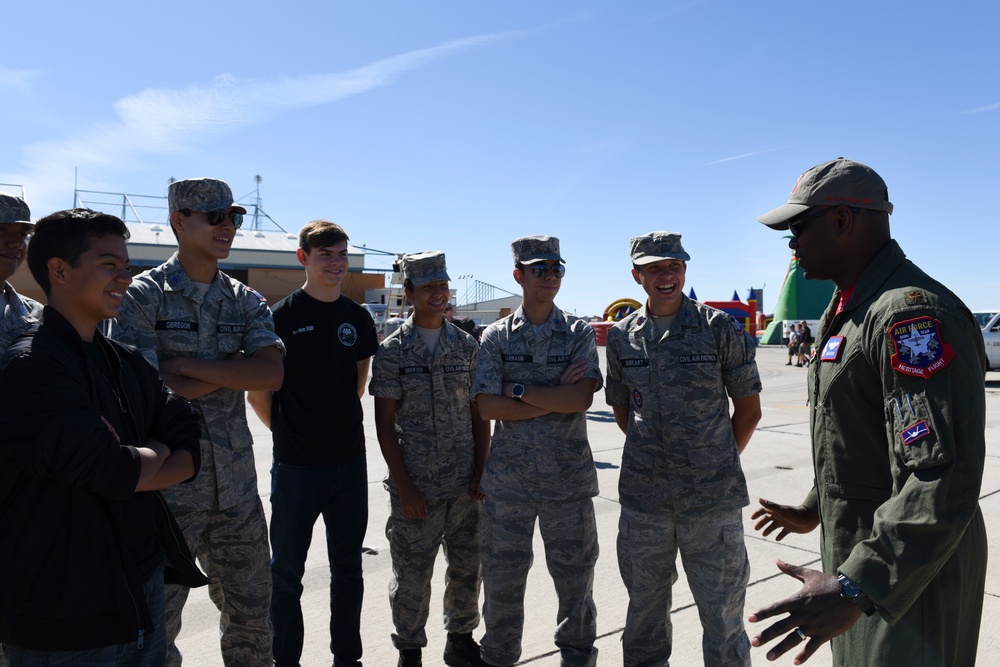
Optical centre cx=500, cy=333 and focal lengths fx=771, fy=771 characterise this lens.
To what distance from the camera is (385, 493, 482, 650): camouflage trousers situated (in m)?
3.66

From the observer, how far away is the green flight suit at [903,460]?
5.62ft

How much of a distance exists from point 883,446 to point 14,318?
10.9 feet

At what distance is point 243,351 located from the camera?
325 cm

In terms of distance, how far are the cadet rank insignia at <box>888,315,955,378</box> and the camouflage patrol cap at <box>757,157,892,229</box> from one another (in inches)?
15.5

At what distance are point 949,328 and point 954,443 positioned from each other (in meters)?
0.26

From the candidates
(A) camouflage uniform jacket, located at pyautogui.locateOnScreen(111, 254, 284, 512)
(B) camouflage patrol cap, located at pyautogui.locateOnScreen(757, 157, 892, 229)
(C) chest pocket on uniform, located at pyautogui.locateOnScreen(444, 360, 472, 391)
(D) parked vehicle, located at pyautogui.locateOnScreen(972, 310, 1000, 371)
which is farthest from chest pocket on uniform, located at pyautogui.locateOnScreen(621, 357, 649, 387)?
(D) parked vehicle, located at pyautogui.locateOnScreen(972, 310, 1000, 371)

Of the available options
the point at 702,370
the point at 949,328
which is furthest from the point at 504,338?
the point at 949,328

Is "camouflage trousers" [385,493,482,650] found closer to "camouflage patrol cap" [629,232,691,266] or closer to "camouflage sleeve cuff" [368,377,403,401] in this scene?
"camouflage sleeve cuff" [368,377,403,401]

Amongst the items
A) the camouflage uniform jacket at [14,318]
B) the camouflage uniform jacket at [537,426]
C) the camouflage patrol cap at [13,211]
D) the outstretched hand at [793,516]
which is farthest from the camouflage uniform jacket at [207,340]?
the outstretched hand at [793,516]

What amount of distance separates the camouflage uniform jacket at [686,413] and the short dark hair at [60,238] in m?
2.23

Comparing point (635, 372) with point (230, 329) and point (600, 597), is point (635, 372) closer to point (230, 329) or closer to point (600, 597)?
point (600, 597)

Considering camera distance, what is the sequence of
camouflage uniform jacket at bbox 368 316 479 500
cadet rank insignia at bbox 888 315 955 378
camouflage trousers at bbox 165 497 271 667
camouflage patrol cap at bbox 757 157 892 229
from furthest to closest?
camouflage uniform jacket at bbox 368 316 479 500 < camouflage trousers at bbox 165 497 271 667 < camouflage patrol cap at bbox 757 157 892 229 < cadet rank insignia at bbox 888 315 955 378

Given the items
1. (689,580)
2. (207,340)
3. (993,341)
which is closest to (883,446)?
(689,580)

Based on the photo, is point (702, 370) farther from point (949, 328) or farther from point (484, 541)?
point (949, 328)
